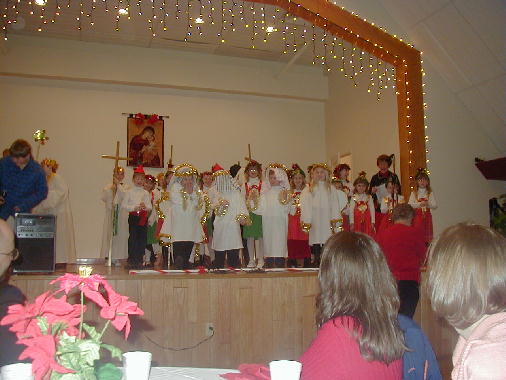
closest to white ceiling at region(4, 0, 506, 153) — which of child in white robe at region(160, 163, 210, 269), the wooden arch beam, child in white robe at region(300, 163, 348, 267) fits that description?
the wooden arch beam

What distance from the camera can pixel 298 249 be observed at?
23.9 ft

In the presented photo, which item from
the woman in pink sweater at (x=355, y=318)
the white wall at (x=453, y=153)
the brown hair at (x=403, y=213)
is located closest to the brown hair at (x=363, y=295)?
the woman in pink sweater at (x=355, y=318)

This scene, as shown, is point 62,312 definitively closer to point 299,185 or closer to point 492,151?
point 299,185

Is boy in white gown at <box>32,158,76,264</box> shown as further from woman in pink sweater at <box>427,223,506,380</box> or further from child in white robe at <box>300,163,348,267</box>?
woman in pink sweater at <box>427,223,506,380</box>

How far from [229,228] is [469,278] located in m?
5.77

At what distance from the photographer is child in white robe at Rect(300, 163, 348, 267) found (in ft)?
23.6

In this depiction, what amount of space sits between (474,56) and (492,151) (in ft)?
6.71

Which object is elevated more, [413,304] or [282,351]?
[413,304]

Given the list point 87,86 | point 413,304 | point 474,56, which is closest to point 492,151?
point 474,56

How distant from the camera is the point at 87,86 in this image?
431 inches

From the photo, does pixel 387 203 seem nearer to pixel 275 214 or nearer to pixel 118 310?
pixel 275 214

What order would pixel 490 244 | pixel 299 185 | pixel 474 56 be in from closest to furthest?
1. pixel 490 244
2. pixel 299 185
3. pixel 474 56

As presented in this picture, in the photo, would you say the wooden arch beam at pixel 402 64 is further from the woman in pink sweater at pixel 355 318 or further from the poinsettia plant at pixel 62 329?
the poinsettia plant at pixel 62 329

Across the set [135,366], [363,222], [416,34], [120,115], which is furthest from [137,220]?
[135,366]
